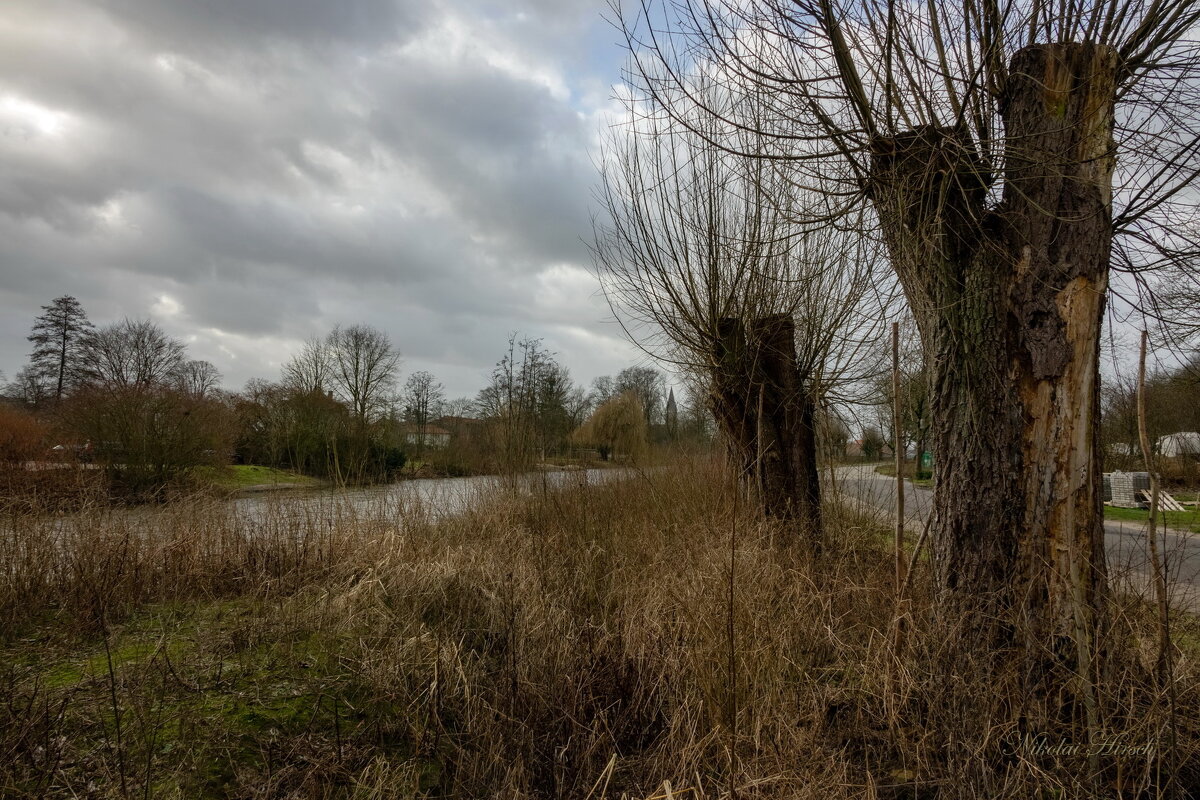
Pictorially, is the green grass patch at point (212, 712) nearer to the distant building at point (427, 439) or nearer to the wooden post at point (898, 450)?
the wooden post at point (898, 450)

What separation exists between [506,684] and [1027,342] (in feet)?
10.3

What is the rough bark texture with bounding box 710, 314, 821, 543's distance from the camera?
638 cm

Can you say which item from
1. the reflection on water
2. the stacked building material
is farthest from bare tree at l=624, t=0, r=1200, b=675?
the stacked building material

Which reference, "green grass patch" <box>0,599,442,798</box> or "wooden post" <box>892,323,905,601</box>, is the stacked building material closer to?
"wooden post" <box>892,323,905,601</box>

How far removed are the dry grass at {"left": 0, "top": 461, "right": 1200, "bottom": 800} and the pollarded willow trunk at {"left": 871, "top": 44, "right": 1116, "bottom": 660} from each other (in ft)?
0.98

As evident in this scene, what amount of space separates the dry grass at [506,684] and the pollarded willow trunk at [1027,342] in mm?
298

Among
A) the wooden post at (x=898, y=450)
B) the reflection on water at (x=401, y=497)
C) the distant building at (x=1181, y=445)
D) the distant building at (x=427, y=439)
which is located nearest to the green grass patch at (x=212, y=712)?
the reflection on water at (x=401, y=497)

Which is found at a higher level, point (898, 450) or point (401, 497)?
point (898, 450)

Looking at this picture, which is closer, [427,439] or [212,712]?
[212,712]

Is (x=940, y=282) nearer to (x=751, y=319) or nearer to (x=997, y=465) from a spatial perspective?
(x=997, y=465)

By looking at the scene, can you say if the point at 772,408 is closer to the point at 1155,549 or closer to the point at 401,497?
the point at 401,497

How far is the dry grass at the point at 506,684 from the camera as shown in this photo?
2.53 meters

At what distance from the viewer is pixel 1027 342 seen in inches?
115

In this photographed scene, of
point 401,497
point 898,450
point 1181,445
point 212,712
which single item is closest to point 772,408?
point 898,450
